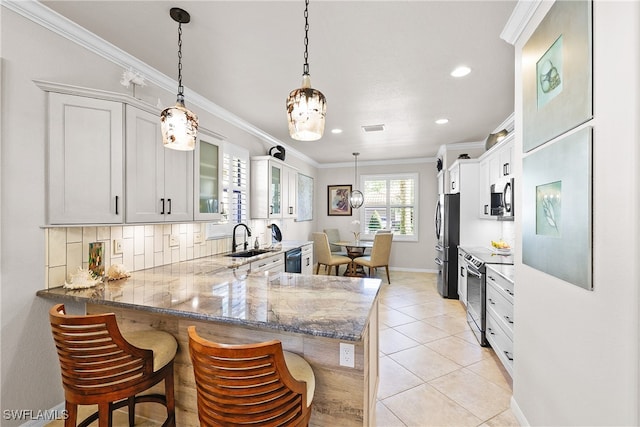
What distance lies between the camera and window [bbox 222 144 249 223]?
142 inches

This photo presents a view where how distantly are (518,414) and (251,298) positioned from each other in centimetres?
201

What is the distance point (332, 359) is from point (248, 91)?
9.00ft

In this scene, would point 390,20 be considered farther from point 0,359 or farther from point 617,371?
point 0,359

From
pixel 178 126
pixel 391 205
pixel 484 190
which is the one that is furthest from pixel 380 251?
pixel 178 126

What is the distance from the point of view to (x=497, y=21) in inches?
76.1

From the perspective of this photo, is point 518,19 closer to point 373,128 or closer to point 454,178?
point 373,128

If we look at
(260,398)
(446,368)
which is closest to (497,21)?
(260,398)

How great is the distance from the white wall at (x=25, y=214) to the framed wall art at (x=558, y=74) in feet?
9.07

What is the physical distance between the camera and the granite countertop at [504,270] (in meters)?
2.44

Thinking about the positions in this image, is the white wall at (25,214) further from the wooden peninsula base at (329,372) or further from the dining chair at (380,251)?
the dining chair at (380,251)

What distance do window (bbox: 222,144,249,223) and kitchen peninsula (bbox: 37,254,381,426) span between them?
5.05ft

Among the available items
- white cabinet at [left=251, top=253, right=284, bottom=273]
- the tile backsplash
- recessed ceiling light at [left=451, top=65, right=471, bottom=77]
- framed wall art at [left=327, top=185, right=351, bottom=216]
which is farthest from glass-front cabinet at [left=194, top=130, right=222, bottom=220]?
framed wall art at [left=327, top=185, right=351, bottom=216]

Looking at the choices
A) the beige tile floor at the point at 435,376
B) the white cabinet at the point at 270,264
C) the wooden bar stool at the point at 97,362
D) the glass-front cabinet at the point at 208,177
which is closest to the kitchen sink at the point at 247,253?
the white cabinet at the point at 270,264

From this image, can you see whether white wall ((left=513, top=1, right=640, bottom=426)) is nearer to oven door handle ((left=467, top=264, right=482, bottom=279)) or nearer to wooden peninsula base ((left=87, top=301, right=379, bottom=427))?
wooden peninsula base ((left=87, top=301, right=379, bottom=427))
